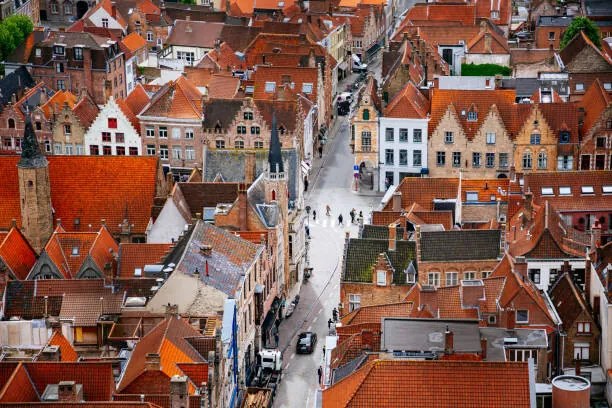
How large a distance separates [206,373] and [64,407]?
41.8 feet

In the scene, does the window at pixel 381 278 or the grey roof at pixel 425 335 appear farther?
the window at pixel 381 278

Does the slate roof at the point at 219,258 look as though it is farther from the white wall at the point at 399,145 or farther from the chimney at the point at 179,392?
the white wall at the point at 399,145

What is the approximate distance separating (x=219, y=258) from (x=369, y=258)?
483 inches

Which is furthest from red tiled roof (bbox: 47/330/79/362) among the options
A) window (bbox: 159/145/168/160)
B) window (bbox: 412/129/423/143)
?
window (bbox: 412/129/423/143)

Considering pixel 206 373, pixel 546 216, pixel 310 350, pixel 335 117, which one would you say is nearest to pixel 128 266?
pixel 310 350

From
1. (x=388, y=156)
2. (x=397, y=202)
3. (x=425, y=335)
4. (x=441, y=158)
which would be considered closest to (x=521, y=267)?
(x=425, y=335)

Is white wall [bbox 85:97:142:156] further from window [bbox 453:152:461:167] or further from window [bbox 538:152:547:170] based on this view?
window [bbox 538:152:547:170]

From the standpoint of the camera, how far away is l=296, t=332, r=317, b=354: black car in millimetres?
117688

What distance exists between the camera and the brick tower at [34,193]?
405ft

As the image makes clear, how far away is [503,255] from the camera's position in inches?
4525

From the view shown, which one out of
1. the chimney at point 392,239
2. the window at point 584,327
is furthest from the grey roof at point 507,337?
the chimney at point 392,239

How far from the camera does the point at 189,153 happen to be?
506ft

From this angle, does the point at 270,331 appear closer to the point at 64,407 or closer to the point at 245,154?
the point at 245,154

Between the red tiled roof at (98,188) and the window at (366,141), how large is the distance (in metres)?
32.9
